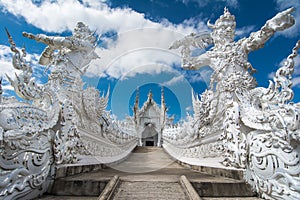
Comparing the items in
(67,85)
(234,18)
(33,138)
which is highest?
(234,18)

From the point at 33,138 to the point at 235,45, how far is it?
15.7ft

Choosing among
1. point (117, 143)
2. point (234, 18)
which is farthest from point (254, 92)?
point (117, 143)

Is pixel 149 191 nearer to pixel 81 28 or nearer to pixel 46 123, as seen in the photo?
pixel 46 123

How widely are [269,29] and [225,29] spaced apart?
129 cm

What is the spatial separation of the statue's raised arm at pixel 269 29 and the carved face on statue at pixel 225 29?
59cm

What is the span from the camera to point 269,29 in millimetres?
3924

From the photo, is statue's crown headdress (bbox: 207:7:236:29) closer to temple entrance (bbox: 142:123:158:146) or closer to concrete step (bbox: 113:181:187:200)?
concrete step (bbox: 113:181:187:200)

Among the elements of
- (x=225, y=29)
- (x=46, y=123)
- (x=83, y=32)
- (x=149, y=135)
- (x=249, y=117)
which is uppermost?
(x=83, y=32)

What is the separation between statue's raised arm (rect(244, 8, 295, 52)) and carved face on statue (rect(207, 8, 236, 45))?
0.59 m

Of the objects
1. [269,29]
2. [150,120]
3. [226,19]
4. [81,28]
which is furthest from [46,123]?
[150,120]

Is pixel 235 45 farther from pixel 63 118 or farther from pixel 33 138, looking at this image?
pixel 33 138

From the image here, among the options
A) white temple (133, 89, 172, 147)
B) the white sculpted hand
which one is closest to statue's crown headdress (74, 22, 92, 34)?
the white sculpted hand

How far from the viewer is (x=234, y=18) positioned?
5168mm

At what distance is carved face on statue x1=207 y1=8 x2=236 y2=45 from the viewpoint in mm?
4988
